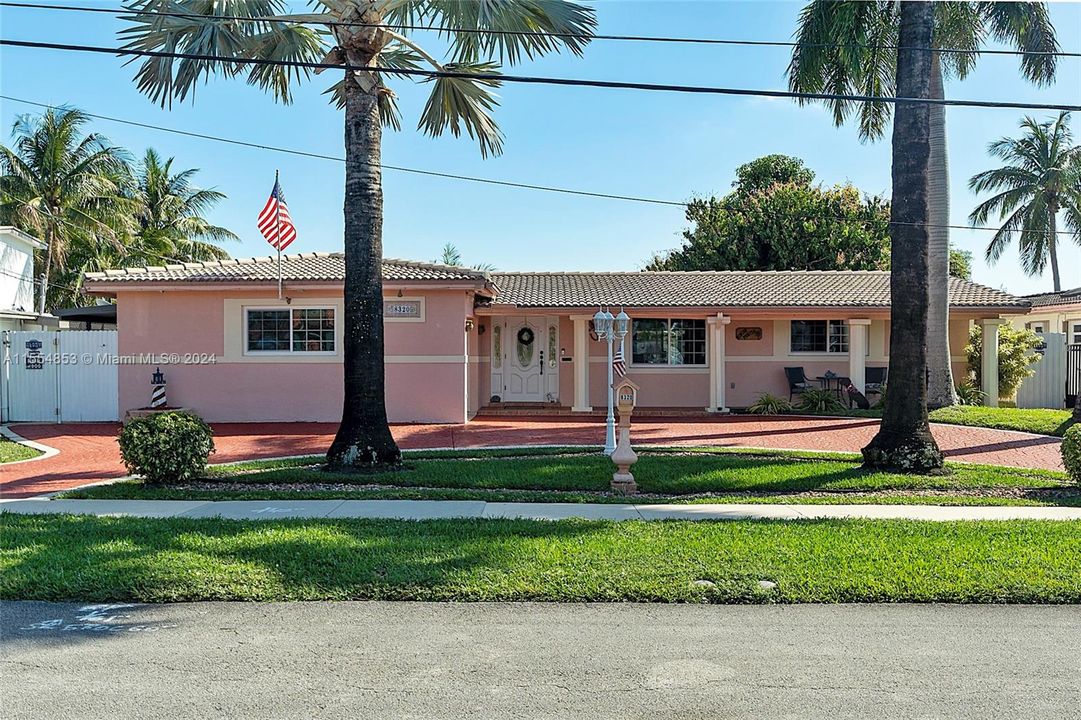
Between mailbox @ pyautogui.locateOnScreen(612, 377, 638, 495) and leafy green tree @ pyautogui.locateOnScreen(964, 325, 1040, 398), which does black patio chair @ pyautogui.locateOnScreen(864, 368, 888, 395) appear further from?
mailbox @ pyautogui.locateOnScreen(612, 377, 638, 495)

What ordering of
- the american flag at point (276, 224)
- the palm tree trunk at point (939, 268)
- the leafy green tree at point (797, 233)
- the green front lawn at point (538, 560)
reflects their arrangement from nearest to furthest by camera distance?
the green front lawn at point (538, 560)
the american flag at point (276, 224)
the palm tree trunk at point (939, 268)
the leafy green tree at point (797, 233)

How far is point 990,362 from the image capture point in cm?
1950

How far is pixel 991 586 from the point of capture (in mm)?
5742

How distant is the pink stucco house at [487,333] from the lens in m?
16.6

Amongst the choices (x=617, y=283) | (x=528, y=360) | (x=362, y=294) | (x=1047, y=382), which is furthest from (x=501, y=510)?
(x=1047, y=382)

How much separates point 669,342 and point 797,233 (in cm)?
1337

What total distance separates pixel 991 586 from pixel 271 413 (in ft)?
47.4

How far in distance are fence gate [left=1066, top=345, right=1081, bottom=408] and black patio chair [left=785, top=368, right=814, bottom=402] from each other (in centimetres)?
760

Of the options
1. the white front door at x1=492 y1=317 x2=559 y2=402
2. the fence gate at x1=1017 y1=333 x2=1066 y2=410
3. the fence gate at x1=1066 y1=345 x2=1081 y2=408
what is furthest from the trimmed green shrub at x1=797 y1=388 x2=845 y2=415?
the fence gate at x1=1066 y1=345 x2=1081 y2=408

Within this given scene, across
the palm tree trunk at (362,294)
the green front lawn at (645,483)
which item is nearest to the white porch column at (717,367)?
the green front lawn at (645,483)

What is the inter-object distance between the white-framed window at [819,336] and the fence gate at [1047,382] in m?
5.56

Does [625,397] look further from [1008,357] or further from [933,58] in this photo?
[1008,357]

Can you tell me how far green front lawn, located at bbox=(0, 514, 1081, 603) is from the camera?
Answer: 5.63m

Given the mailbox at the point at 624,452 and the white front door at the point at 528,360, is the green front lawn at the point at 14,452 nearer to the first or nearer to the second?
the mailbox at the point at 624,452
